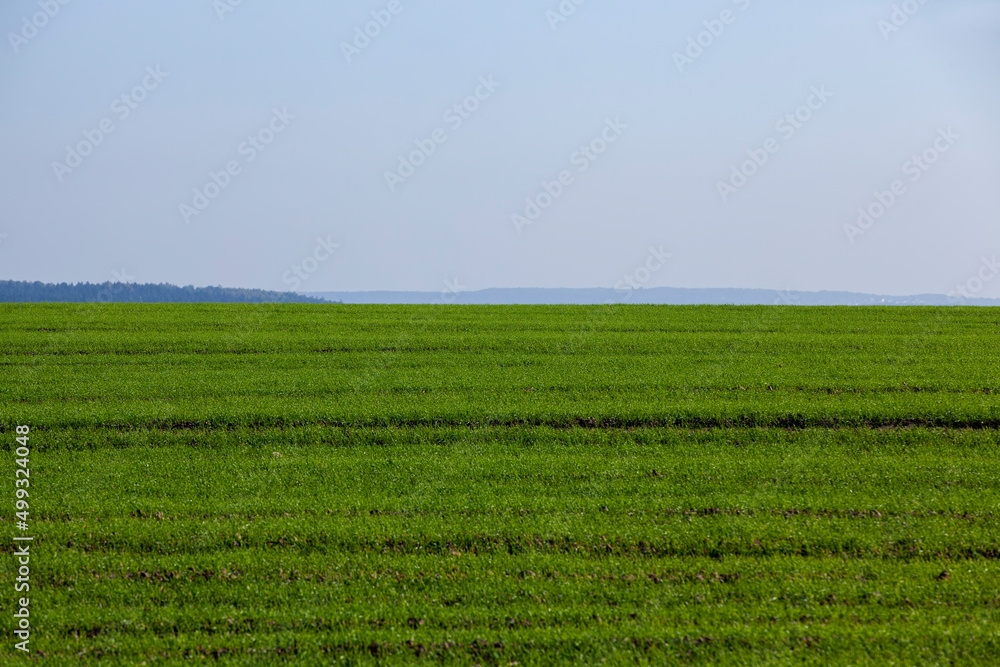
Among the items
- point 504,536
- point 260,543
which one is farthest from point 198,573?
point 504,536

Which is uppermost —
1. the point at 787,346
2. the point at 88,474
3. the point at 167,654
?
the point at 787,346

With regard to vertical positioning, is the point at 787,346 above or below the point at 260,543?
above

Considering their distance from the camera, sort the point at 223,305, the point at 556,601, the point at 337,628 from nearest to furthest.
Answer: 1. the point at 337,628
2. the point at 556,601
3. the point at 223,305

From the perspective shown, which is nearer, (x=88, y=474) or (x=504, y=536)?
(x=504, y=536)

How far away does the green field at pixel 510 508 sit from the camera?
29.2ft

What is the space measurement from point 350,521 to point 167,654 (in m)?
4.05

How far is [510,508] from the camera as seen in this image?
12906mm

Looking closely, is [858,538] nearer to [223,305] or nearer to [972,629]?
[972,629]

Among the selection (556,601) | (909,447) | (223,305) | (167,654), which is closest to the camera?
(167,654)

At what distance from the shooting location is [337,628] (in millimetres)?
9086

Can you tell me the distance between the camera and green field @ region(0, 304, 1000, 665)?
351 inches

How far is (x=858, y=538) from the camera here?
1155 cm

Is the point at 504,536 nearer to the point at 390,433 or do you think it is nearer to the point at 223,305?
the point at 390,433

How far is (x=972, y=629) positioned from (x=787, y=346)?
2251 cm
